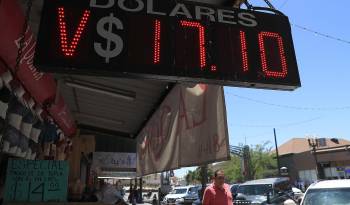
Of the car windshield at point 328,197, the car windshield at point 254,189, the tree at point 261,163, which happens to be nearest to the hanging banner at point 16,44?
the car windshield at point 328,197

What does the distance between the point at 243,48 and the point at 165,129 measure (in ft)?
14.2

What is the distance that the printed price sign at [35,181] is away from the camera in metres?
3.75

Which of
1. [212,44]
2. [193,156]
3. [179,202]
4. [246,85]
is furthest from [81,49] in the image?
[179,202]

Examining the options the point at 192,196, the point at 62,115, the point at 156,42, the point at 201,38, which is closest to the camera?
the point at 156,42

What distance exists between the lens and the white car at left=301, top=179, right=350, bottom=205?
6312 millimetres

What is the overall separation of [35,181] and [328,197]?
481cm

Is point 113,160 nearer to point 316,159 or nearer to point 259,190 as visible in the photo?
point 259,190

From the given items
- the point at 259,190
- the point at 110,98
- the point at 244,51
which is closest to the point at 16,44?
the point at 244,51

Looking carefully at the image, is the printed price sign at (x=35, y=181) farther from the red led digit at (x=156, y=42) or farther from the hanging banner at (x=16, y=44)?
the red led digit at (x=156, y=42)

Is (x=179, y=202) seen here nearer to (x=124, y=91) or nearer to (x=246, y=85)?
(x=124, y=91)

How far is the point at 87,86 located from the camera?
8.44 metres

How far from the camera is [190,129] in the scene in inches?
239

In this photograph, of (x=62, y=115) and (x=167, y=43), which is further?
(x=62, y=115)

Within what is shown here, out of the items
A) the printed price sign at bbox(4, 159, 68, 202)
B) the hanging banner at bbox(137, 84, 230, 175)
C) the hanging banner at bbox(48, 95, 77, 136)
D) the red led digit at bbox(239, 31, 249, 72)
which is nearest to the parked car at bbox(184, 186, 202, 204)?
the hanging banner at bbox(48, 95, 77, 136)
